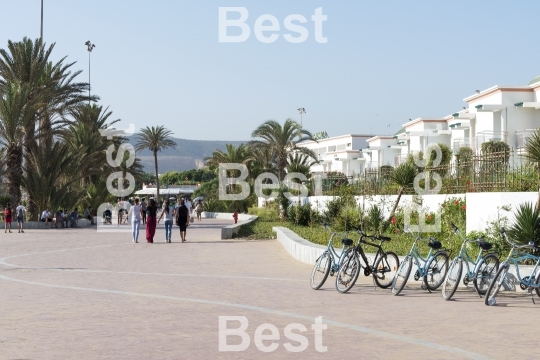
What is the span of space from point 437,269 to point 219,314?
4.18 metres

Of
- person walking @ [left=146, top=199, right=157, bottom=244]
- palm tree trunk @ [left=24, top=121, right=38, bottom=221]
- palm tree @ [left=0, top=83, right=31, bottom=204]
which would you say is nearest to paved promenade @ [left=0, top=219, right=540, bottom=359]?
person walking @ [left=146, top=199, right=157, bottom=244]

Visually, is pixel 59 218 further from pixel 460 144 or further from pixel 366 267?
pixel 366 267

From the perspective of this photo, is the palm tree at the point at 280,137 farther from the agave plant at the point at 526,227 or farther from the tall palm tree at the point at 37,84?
the agave plant at the point at 526,227

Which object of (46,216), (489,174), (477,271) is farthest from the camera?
(46,216)

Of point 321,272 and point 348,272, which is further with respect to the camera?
point 321,272

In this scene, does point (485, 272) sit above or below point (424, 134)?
below

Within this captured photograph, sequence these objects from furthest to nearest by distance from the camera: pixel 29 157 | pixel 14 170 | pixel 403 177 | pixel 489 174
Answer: pixel 29 157 < pixel 14 170 < pixel 403 177 < pixel 489 174

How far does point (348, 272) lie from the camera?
1300 cm

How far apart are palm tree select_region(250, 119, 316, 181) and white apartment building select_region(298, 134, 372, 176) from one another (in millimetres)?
19283

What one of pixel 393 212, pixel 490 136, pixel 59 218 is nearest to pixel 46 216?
pixel 59 218

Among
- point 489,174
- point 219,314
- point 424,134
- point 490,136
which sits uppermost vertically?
point 424,134

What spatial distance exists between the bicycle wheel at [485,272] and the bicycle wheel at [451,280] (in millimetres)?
272

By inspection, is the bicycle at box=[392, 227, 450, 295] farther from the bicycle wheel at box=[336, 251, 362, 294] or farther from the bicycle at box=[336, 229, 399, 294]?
the bicycle wheel at box=[336, 251, 362, 294]

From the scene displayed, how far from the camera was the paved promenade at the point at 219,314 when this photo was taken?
7.97 m
